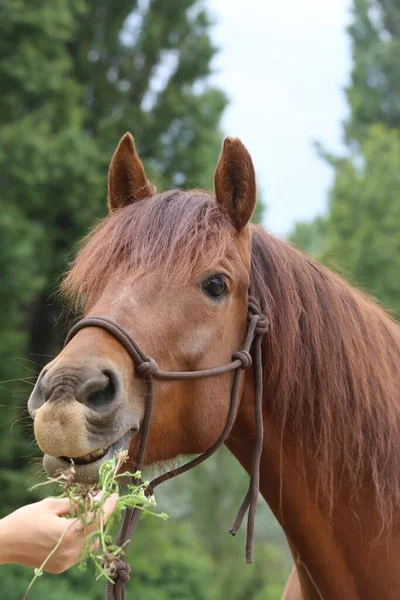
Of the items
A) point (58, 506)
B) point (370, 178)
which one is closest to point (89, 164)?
point (370, 178)

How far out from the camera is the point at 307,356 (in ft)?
8.57

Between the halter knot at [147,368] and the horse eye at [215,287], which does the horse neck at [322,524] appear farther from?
the halter knot at [147,368]

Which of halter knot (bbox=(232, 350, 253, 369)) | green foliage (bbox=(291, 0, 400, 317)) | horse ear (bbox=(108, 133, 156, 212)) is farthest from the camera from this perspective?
green foliage (bbox=(291, 0, 400, 317))

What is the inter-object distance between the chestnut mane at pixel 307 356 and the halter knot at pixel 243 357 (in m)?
0.13

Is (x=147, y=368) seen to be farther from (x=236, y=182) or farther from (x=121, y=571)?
(x=236, y=182)

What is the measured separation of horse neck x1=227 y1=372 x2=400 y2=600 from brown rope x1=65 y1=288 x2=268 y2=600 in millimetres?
104

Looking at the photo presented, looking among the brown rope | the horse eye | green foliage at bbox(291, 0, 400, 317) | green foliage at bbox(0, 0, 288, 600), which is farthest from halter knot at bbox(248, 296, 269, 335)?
green foliage at bbox(291, 0, 400, 317)

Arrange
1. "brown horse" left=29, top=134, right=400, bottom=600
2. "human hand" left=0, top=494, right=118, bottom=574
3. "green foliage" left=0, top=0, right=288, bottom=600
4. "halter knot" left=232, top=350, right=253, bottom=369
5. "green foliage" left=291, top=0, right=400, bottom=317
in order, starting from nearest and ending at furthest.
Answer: "human hand" left=0, top=494, right=118, bottom=574 < "brown horse" left=29, top=134, right=400, bottom=600 < "halter knot" left=232, top=350, right=253, bottom=369 < "green foliage" left=0, top=0, right=288, bottom=600 < "green foliage" left=291, top=0, right=400, bottom=317

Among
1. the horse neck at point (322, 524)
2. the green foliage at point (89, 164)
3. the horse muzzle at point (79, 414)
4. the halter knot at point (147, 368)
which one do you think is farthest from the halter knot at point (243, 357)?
the green foliage at point (89, 164)

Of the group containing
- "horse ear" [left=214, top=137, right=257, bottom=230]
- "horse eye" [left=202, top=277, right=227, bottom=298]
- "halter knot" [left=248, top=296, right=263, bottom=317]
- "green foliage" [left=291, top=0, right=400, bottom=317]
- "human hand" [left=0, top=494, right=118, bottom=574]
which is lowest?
"human hand" [left=0, top=494, right=118, bottom=574]

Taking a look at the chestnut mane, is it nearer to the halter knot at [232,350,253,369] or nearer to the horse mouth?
the halter knot at [232,350,253,369]

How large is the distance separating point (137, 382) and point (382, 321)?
106 centimetres

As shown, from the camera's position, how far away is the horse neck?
2.54 metres

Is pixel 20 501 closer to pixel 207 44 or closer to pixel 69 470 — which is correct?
pixel 207 44
